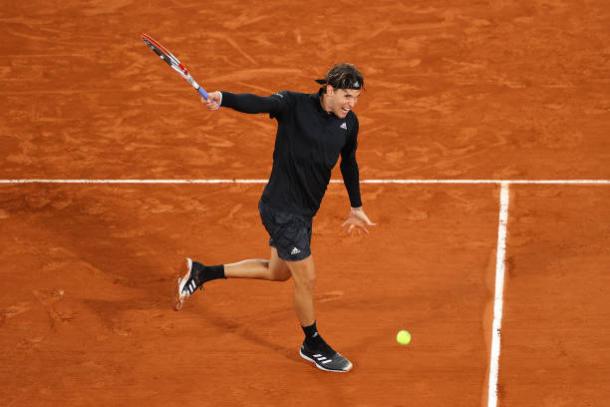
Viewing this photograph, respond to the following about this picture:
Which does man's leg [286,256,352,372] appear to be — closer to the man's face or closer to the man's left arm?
the man's left arm

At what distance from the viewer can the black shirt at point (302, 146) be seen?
7320 millimetres

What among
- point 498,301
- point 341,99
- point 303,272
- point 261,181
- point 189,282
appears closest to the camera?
point 341,99

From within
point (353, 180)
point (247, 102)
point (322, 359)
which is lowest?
point (322, 359)

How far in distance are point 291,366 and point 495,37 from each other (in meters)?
7.06

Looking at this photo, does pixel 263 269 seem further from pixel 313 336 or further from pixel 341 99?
pixel 341 99

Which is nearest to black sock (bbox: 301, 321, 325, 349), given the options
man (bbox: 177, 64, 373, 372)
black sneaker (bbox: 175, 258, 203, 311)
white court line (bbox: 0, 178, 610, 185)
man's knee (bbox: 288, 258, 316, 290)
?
man (bbox: 177, 64, 373, 372)

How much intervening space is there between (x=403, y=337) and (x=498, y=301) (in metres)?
0.96

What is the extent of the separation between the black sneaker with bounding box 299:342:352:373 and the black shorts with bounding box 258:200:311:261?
0.87 meters

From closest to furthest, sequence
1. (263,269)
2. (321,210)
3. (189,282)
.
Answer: (263,269), (189,282), (321,210)

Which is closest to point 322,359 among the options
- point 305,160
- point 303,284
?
point 303,284

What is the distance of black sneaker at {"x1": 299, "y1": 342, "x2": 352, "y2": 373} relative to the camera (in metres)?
7.96

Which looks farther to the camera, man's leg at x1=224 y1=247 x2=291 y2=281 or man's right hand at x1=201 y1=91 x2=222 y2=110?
man's leg at x1=224 y1=247 x2=291 y2=281

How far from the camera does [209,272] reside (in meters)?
8.36

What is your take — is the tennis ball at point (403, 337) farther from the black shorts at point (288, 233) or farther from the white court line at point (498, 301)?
the black shorts at point (288, 233)
